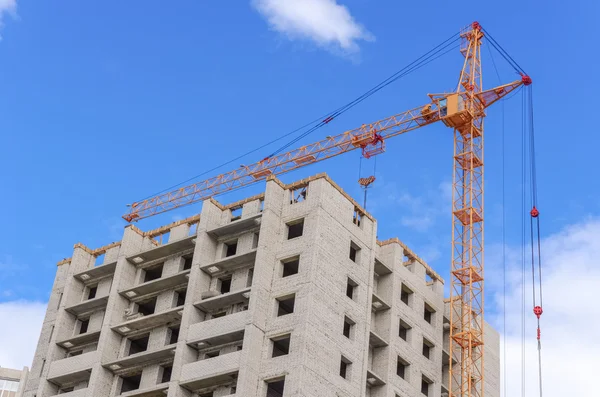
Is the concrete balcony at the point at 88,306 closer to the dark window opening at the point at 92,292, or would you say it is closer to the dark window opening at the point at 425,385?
the dark window opening at the point at 92,292

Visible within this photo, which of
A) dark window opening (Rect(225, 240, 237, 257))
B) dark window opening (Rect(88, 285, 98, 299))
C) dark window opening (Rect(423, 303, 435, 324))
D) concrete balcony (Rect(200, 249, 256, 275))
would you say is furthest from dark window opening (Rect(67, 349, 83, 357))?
dark window opening (Rect(423, 303, 435, 324))

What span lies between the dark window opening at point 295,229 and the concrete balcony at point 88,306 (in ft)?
62.2

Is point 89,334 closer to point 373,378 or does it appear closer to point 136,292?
point 136,292

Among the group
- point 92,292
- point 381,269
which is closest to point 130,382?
point 92,292

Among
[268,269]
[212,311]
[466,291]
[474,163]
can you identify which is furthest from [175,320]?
[474,163]

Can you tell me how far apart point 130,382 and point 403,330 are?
2403 cm

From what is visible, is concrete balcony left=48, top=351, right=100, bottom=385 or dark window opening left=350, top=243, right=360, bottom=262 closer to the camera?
dark window opening left=350, top=243, right=360, bottom=262

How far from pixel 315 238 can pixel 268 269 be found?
4557mm

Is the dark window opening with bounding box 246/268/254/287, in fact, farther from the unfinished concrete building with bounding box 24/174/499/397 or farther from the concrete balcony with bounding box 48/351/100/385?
the concrete balcony with bounding box 48/351/100/385

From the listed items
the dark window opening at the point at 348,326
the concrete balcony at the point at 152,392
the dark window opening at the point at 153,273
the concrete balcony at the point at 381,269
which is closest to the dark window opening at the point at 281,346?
the dark window opening at the point at 348,326

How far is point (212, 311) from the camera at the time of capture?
294 ft

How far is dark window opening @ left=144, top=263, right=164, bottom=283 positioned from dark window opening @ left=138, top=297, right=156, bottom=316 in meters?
2.76

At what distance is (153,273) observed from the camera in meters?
99.3

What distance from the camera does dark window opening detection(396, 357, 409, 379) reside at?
9293 centimetres
